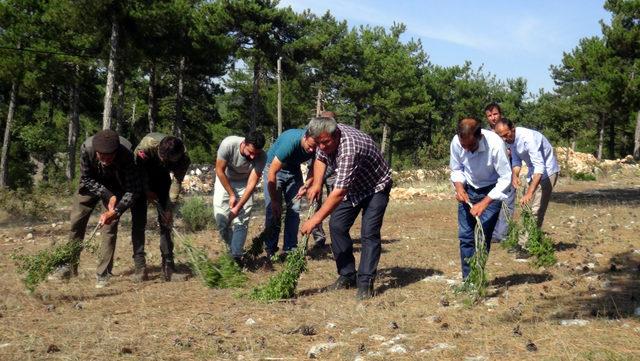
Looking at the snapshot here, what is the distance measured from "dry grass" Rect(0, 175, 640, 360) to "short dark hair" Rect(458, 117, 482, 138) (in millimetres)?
1501

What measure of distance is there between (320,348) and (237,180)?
3.25m

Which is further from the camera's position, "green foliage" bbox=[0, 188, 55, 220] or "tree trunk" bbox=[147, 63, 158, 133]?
"tree trunk" bbox=[147, 63, 158, 133]

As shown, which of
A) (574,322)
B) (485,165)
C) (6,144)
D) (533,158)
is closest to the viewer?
(574,322)

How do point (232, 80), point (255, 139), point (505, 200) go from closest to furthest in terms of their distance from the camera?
point (505, 200)
point (255, 139)
point (232, 80)

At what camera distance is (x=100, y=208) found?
17047 millimetres

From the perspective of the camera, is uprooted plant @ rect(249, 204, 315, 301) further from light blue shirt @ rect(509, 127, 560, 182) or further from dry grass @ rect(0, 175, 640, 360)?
light blue shirt @ rect(509, 127, 560, 182)

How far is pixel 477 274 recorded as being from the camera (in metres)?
5.13

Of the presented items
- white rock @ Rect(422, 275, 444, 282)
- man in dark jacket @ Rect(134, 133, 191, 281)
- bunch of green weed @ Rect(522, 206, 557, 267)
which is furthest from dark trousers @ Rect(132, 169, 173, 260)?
bunch of green weed @ Rect(522, 206, 557, 267)

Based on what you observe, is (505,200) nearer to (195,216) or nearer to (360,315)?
(360,315)

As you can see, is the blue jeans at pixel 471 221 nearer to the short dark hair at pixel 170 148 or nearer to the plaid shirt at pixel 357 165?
the plaid shirt at pixel 357 165

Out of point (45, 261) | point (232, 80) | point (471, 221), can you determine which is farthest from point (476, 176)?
point (232, 80)

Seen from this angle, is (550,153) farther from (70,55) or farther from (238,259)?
(70,55)

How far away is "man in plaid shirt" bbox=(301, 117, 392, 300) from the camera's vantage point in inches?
199

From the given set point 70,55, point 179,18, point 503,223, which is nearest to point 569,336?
point 503,223
